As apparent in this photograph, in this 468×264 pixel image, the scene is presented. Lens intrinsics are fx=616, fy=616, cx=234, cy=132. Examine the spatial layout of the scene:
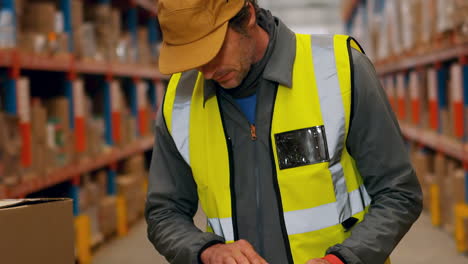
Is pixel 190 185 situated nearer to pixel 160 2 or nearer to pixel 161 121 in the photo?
pixel 161 121

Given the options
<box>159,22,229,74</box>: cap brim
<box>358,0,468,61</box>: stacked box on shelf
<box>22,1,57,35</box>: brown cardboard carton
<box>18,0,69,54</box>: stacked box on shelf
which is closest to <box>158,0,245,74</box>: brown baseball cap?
<box>159,22,229,74</box>: cap brim

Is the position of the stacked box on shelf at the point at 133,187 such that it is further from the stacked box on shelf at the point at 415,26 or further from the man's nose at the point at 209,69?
the man's nose at the point at 209,69

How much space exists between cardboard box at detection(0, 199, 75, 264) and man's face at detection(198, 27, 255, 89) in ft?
1.74

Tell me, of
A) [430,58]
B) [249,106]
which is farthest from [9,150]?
[430,58]

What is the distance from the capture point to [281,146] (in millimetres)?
1751

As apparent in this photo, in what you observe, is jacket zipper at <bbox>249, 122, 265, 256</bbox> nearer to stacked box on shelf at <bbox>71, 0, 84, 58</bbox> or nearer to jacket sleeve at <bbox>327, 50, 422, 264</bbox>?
jacket sleeve at <bbox>327, 50, 422, 264</bbox>

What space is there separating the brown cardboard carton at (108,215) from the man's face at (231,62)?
424cm

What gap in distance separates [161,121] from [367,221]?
2.31 ft

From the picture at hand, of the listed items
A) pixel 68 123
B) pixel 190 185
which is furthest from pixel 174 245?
pixel 68 123

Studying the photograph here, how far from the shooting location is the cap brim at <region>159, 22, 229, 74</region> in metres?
1.62

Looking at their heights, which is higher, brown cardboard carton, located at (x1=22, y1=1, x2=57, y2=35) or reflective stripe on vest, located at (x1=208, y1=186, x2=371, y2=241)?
brown cardboard carton, located at (x1=22, y1=1, x2=57, y2=35)

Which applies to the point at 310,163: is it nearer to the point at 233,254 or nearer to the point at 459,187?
the point at 233,254

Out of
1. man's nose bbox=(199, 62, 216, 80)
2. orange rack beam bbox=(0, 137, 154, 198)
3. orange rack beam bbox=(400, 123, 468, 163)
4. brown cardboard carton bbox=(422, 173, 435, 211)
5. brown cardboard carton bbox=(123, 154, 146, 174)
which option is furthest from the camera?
brown cardboard carton bbox=(123, 154, 146, 174)

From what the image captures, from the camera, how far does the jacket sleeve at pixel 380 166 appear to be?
5.55 ft
